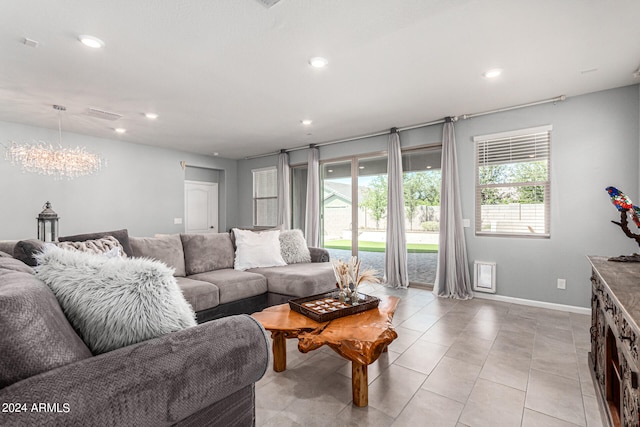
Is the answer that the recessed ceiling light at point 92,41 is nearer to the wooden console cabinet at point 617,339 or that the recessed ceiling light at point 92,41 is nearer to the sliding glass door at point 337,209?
Answer: the wooden console cabinet at point 617,339

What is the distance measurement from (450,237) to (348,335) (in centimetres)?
300

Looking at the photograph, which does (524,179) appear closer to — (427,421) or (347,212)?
(347,212)

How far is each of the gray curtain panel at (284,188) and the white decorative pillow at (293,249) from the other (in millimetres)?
2223

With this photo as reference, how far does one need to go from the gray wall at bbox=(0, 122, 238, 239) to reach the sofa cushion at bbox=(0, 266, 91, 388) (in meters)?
5.07

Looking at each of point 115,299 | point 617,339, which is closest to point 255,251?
point 115,299

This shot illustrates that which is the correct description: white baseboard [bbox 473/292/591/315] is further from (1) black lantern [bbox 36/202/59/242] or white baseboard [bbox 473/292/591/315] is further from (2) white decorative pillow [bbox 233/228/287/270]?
(1) black lantern [bbox 36/202/59/242]

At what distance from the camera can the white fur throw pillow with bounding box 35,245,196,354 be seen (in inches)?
41.7

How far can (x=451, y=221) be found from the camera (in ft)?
14.3

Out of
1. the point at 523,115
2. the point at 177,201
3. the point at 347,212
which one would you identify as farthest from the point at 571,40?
the point at 177,201

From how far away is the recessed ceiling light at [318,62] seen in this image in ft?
8.89

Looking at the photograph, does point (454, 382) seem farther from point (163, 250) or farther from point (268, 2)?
point (163, 250)

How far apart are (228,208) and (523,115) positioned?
6075 mm

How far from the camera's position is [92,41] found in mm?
2393

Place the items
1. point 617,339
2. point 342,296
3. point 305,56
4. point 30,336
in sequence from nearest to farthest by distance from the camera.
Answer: point 30,336, point 617,339, point 342,296, point 305,56
